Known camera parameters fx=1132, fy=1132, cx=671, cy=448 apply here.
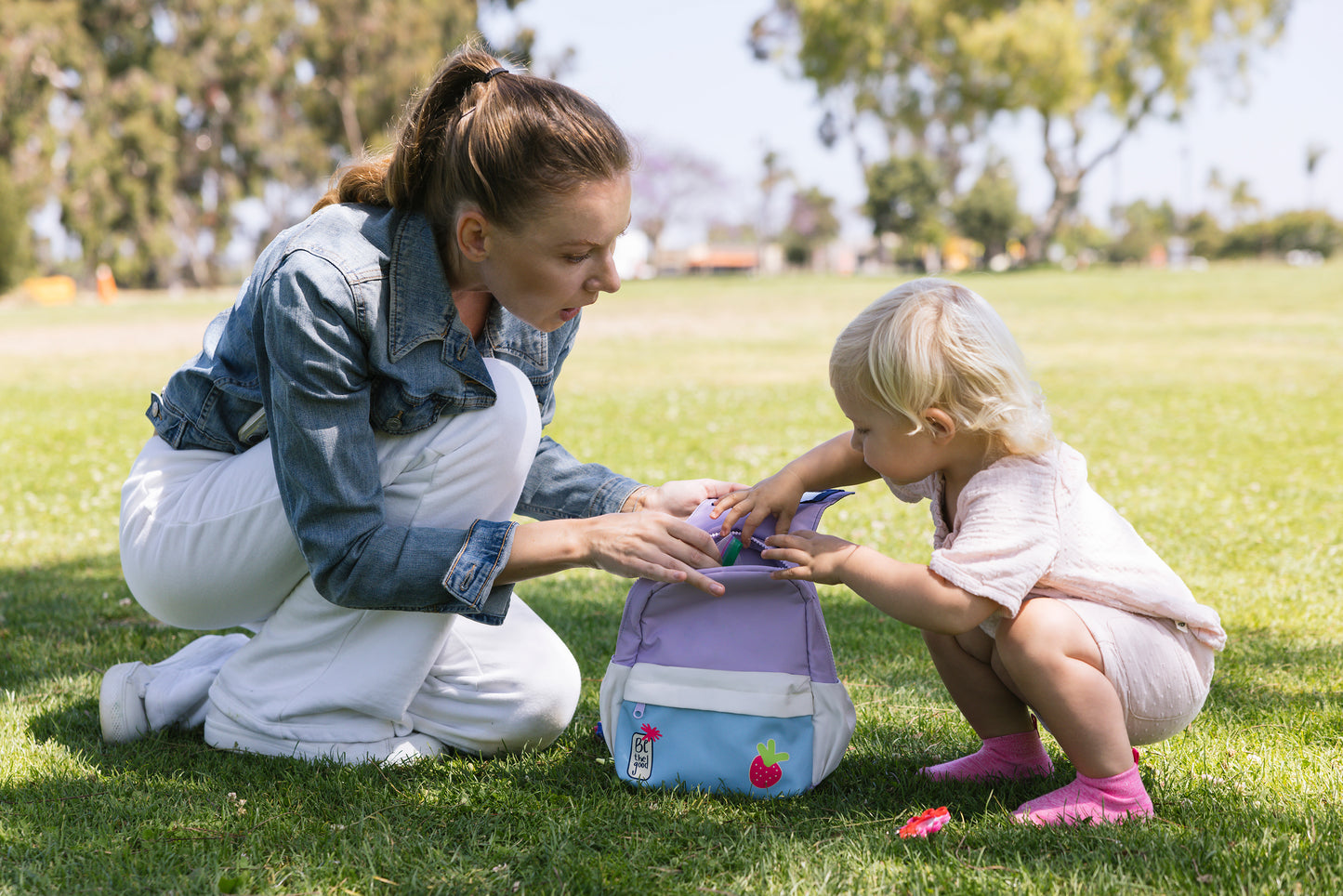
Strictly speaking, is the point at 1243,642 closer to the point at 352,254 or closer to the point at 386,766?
the point at 386,766

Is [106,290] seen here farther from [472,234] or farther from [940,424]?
[940,424]

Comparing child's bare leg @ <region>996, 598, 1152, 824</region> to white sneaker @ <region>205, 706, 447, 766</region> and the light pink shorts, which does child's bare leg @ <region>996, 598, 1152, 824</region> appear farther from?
white sneaker @ <region>205, 706, 447, 766</region>

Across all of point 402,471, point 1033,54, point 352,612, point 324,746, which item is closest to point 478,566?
point 402,471

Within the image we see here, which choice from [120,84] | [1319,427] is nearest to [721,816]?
[1319,427]

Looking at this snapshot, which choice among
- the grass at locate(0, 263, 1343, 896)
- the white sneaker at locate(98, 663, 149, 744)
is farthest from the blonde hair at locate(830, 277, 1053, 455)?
the white sneaker at locate(98, 663, 149, 744)

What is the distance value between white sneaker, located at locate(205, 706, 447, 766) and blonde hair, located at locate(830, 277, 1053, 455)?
4.63 ft

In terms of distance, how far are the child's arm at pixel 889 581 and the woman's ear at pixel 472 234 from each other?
2.99ft

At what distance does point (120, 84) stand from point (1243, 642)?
4409cm

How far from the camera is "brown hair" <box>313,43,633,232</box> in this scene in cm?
238

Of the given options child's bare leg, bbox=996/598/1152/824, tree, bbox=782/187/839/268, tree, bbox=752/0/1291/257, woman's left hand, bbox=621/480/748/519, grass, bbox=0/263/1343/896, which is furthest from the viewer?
tree, bbox=782/187/839/268

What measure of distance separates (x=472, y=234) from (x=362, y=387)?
42 centimetres

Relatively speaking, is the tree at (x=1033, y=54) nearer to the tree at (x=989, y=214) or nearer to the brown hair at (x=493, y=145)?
the tree at (x=989, y=214)

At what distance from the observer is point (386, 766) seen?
2705 mm

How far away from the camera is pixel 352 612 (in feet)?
8.90
